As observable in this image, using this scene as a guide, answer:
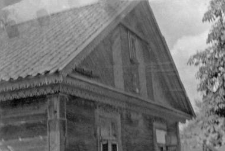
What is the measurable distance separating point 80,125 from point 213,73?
5.73m

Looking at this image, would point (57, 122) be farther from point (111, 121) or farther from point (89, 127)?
point (111, 121)

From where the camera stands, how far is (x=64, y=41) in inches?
334

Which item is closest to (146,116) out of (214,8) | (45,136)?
(214,8)

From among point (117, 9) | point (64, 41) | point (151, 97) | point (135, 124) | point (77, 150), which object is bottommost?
point (77, 150)

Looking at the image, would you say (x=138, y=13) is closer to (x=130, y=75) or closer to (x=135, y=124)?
(x=130, y=75)

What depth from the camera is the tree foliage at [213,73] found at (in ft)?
39.4

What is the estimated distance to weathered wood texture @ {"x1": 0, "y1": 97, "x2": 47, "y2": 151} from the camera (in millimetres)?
7758

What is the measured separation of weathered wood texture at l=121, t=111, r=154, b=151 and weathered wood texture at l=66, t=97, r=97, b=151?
5.48 ft

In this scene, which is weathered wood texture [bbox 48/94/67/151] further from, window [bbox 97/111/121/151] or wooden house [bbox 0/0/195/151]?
window [bbox 97/111/121/151]

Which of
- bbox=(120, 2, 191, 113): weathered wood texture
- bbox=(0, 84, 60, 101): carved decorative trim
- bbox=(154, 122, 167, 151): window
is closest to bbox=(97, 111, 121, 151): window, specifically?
bbox=(0, 84, 60, 101): carved decorative trim

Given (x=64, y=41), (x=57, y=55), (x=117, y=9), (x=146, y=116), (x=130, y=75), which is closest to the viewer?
(x=57, y=55)

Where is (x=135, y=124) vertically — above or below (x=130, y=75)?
below

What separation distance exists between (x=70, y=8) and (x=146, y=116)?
4.18 meters

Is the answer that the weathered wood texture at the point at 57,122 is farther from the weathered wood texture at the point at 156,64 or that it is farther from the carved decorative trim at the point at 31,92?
the weathered wood texture at the point at 156,64
